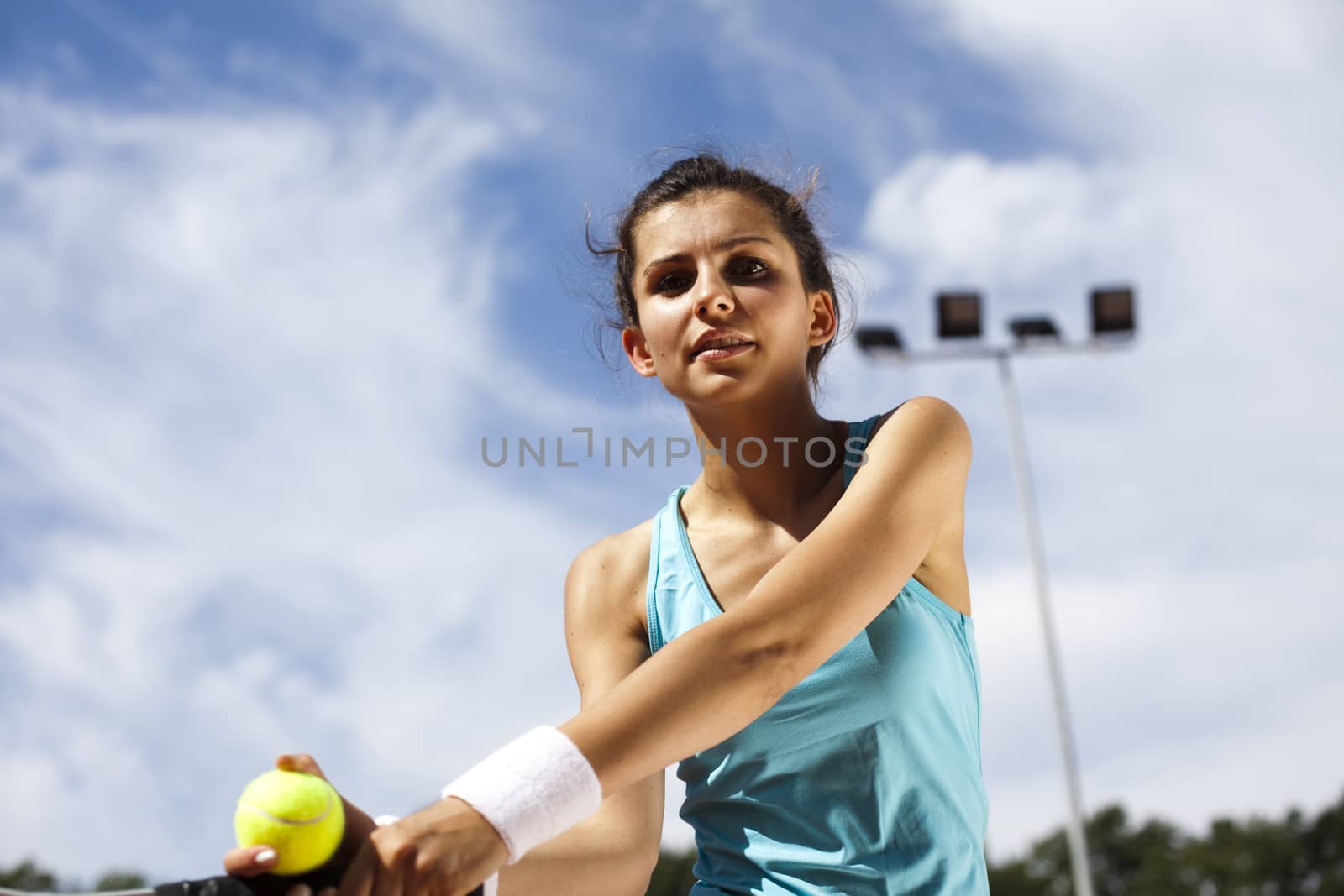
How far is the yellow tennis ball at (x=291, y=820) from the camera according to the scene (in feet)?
7.32

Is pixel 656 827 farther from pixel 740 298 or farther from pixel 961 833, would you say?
pixel 740 298

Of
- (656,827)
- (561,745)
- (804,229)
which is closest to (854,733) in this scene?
(656,827)

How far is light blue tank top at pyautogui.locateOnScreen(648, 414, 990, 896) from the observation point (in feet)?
9.87

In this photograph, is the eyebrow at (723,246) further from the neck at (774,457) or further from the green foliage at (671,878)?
the green foliage at (671,878)

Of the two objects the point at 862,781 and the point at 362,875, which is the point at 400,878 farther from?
the point at 862,781

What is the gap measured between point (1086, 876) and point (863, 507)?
16136mm

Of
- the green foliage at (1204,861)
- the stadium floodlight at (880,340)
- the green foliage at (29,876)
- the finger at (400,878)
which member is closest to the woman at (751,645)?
the finger at (400,878)

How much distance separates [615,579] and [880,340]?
724 inches

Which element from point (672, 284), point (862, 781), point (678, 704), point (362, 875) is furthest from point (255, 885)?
point (672, 284)

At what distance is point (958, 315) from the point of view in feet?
70.4

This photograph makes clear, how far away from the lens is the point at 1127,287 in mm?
20984

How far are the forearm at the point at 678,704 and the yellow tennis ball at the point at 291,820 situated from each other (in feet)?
1.54

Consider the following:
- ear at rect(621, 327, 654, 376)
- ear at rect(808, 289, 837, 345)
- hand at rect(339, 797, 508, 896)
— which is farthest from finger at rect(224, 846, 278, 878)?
ear at rect(808, 289, 837, 345)

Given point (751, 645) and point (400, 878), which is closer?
point (400, 878)
